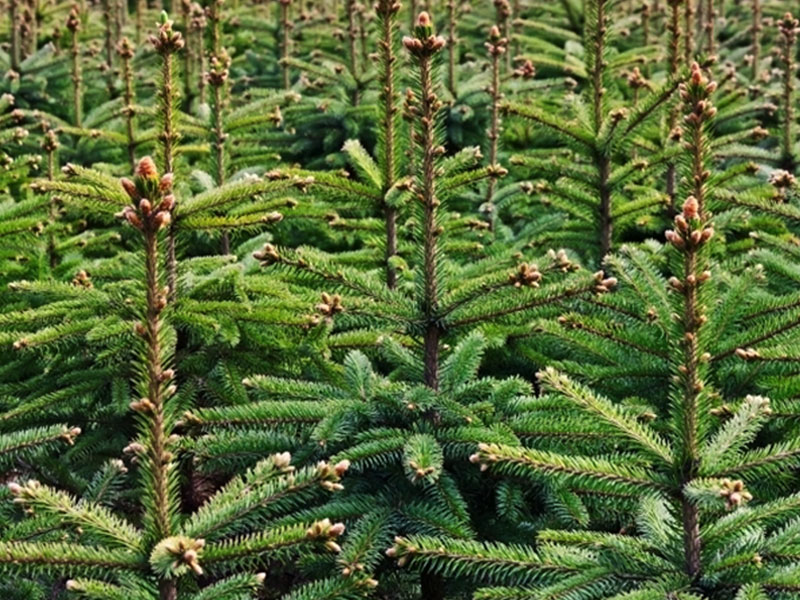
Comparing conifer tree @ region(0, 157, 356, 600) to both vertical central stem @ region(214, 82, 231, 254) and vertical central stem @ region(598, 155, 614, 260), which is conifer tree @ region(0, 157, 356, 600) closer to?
vertical central stem @ region(214, 82, 231, 254)

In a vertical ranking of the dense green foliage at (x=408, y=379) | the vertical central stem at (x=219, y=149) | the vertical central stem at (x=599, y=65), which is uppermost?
the vertical central stem at (x=599, y=65)

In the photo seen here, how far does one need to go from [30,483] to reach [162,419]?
366 millimetres

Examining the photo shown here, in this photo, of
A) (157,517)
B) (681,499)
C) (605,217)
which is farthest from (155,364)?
(605,217)

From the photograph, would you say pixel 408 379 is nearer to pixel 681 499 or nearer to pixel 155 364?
pixel 681 499

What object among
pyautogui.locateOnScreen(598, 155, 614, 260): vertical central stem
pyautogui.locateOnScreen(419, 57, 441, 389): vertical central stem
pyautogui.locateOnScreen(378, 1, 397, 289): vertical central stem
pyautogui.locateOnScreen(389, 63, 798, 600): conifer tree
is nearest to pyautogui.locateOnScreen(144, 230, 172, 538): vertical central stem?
pyautogui.locateOnScreen(389, 63, 798, 600): conifer tree

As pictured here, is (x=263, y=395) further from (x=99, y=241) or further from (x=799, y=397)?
(x=99, y=241)

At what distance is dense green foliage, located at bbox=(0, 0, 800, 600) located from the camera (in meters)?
2.15

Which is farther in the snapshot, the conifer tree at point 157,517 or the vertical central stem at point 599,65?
the vertical central stem at point 599,65

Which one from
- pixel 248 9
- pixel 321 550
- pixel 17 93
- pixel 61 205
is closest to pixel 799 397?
pixel 321 550

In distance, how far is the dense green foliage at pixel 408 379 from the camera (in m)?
2.15

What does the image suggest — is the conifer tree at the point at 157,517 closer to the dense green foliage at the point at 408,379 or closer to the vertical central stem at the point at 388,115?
the dense green foliage at the point at 408,379

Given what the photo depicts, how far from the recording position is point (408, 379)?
359 cm

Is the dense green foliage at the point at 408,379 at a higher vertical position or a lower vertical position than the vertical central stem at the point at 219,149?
lower

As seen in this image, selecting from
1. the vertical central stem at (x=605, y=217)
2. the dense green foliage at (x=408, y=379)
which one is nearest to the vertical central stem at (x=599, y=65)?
the dense green foliage at (x=408, y=379)
